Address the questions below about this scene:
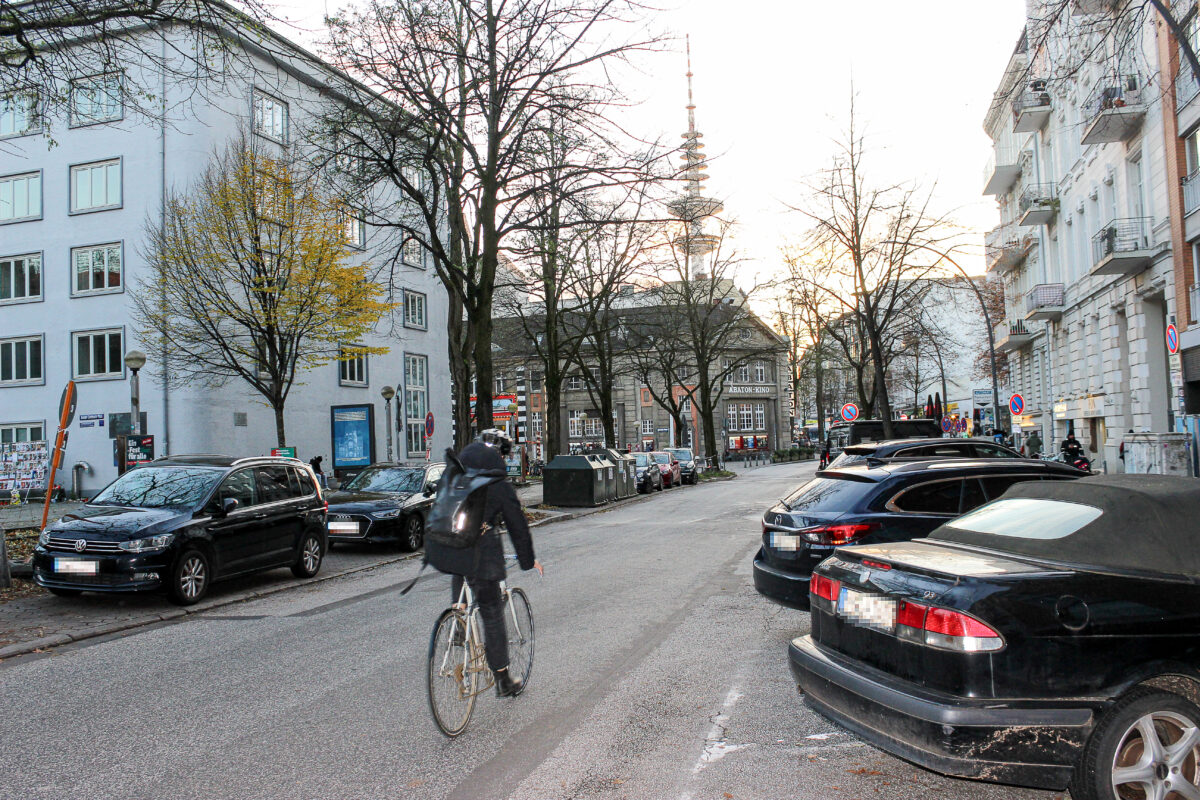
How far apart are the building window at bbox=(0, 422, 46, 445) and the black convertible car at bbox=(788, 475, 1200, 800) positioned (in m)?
36.0

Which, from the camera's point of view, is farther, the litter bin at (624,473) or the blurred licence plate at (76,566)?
the litter bin at (624,473)

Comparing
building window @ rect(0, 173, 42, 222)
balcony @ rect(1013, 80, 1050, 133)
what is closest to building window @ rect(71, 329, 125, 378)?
building window @ rect(0, 173, 42, 222)

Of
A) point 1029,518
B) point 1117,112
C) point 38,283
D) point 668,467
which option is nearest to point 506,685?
point 1029,518

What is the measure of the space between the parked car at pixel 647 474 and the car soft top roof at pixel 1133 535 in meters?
28.9

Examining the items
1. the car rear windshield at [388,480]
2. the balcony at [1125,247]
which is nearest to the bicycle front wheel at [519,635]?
the car rear windshield at [388,480]

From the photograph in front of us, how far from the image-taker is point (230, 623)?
8898 millimetres

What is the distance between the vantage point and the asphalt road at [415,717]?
4.27 m

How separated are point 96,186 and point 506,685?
1314 inches

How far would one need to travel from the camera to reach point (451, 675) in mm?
4938

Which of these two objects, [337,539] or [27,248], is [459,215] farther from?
[27,248]

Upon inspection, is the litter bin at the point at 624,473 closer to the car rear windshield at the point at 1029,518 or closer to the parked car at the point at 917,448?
the parked car at the point at 917,448

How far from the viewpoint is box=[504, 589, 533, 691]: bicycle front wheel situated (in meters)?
5.65

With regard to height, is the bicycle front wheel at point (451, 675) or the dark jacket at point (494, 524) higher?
the dark jacket at point (494, 524)

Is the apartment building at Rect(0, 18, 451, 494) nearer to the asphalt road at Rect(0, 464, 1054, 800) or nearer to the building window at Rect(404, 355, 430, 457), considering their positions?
the building window at Rect(404, 355, 430, 457)
